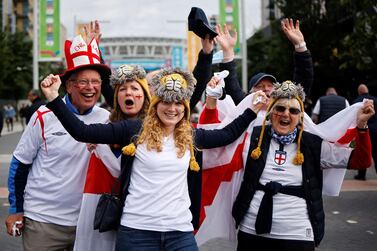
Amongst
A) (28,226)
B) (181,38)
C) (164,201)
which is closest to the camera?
(164,201)

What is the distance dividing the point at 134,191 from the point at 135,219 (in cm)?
16

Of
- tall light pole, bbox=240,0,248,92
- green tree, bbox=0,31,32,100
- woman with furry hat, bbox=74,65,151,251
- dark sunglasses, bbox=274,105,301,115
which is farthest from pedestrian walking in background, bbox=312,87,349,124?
green tree, bbox=0,31,32,100

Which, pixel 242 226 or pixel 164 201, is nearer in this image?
pixel 164 201

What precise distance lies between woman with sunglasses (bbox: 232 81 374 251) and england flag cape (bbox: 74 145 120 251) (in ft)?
2.82

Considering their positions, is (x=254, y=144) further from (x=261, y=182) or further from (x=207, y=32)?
(x=207, y=32)

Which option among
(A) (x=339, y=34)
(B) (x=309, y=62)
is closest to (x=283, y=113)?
(B) (x=309, y=62)

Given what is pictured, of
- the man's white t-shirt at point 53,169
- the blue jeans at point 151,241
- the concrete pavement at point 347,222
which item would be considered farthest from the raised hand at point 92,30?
the concrete pavement at point 347,222

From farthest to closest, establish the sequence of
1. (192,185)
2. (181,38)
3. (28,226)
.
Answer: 1. (181,38)
2. (28,226)
3. (192,185)

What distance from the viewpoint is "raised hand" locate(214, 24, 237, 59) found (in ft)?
12.8

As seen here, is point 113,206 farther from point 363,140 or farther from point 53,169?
point 363,140

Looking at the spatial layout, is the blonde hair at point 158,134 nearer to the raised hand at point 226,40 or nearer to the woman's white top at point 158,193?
the woman's white top at point 158,193

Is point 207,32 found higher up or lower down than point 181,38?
lower down

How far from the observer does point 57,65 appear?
5369cm

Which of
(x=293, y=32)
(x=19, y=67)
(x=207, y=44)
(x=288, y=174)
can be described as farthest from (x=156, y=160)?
(x=19, y=67)
